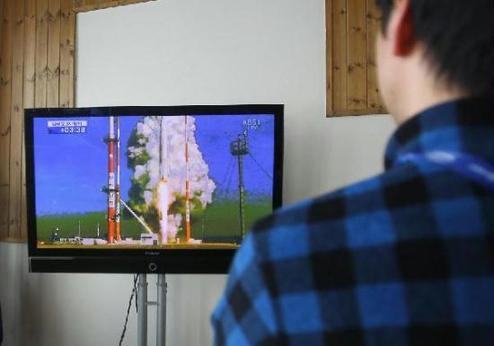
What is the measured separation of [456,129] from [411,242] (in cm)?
11

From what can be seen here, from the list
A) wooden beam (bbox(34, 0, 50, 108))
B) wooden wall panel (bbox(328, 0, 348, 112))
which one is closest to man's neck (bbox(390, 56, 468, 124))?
wooden wall panel (bbox(328, 0, 348, 112))

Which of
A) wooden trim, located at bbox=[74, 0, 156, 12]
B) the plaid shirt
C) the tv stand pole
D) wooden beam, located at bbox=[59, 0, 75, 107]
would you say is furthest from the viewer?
wooden beam, located at bbox=[59, 0, 75, 107]

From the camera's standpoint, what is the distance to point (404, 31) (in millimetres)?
512

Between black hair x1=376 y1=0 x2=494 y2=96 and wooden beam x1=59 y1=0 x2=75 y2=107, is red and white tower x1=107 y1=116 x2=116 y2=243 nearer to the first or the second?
wooden beam x1=59 y1=0 x2=75 y2=107

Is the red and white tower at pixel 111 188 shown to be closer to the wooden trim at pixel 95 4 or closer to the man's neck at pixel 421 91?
the wooden trim at pixel 95 4

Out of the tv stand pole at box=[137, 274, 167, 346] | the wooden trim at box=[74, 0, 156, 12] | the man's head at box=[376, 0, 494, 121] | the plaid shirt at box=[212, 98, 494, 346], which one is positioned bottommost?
the tv stand pole at box=[137, 274, 167, 346]

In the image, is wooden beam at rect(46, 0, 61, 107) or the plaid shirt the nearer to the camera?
the plaid shirt

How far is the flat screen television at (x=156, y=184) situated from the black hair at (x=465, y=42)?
159 centimetres

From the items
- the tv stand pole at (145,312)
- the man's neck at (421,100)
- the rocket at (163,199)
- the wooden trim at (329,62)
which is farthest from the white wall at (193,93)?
the man's neck at (421,100)

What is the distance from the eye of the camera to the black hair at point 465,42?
475 millimetres

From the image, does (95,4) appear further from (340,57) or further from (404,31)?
(404,31)

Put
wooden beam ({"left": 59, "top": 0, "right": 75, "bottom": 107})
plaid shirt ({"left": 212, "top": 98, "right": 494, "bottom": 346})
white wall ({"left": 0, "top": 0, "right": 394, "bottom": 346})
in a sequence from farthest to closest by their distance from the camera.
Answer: wooden beam ({"left": 59, "top": 0, "right": 75, "bottom": 107}) < white wall ({"left": 0, "top": 0, "right": 394, "bottom": 346}) < plaid shirt ({"left": 212, "top": 98, "right": 494, "bottom": 346})

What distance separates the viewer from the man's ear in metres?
0.51

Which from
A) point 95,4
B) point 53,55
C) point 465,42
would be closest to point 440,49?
point 465,42
